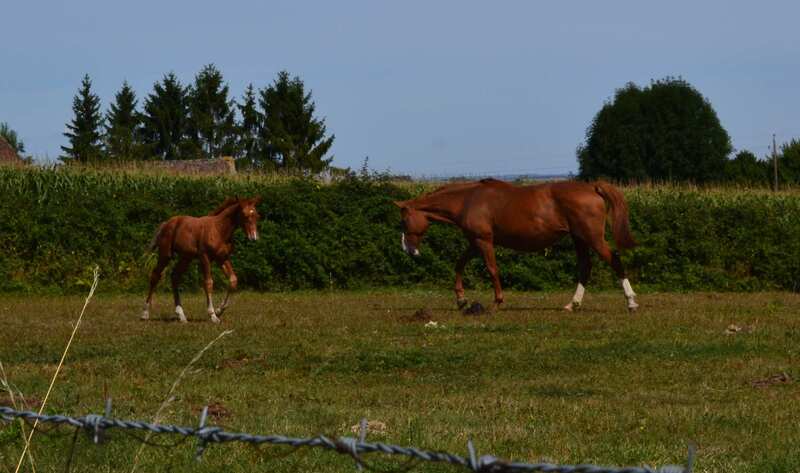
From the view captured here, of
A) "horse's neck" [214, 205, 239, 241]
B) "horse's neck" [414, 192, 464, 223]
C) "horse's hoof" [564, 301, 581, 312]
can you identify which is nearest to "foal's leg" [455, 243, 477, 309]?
"horse's neck" [414, 192, 464, 223]

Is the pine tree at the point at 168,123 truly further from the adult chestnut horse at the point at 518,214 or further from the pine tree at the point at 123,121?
the adult chestnut horse at the point at 518,214

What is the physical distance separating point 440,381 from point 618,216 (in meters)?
8.51

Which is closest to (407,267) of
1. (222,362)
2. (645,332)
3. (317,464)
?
(645,332)

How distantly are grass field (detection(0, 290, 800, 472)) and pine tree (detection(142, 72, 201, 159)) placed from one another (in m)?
63.0

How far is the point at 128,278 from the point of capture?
2642 cm

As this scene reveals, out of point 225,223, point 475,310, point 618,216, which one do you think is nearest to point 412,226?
point 475,310

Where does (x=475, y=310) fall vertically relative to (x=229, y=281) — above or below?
below

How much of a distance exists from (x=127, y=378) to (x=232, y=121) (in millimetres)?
72122

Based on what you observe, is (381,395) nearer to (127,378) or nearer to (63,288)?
(127,378)

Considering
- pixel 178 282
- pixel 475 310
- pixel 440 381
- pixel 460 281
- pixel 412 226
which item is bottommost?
pixel 475 310

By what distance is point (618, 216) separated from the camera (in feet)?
64.8

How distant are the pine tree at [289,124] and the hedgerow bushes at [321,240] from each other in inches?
1833

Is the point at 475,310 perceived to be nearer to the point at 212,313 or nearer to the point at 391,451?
the point at 212,313

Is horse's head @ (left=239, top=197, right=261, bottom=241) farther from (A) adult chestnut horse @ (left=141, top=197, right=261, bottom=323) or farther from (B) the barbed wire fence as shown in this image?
(B) the barbed wire fence
